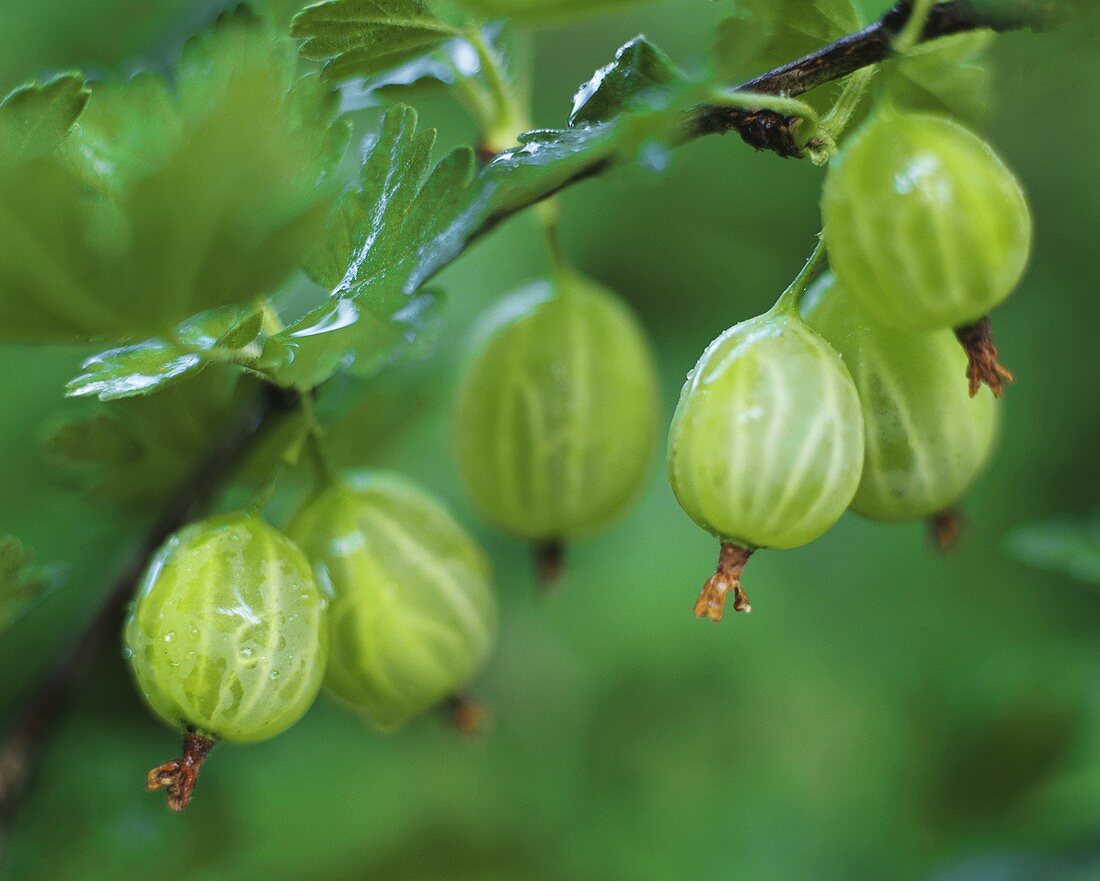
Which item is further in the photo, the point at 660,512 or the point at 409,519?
the point at 660,512

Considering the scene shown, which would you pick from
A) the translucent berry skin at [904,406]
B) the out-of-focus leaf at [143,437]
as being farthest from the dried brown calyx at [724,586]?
the out-of-focus leaf at [143,437]

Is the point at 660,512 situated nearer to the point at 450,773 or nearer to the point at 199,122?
the point at 450,773

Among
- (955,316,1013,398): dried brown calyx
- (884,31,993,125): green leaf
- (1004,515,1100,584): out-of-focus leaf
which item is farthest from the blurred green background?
(1004,515,1100,584): out-of-focus leaf

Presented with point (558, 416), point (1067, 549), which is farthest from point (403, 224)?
point (1067, 549)

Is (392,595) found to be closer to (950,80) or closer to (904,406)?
(904,406)

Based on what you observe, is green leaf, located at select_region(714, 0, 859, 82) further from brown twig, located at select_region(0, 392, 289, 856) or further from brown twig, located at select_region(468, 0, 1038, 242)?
brown twig, located at select_region(0, 392, 289, 856)

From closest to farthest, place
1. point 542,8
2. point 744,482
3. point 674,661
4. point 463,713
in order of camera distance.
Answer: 1. point 542,8
2. point 744,482
3. point 463,713
4. point 674,661

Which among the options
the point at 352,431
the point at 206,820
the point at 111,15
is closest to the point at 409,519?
the point at 352,431
